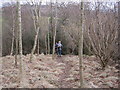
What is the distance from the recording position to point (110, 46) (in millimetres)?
11516

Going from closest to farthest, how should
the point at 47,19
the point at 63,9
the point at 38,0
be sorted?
the point at 38,0, the point at 63,9, the point at 47,19

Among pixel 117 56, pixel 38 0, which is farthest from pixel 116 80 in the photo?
pixel 38 0

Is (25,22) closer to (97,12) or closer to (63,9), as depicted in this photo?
(63,9)

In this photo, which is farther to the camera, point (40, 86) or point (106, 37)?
point (106, 37)

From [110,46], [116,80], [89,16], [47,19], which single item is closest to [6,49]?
[47,19]

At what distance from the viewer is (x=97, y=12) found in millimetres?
12625

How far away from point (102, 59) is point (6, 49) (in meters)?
17.8

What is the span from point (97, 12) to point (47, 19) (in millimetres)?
13607

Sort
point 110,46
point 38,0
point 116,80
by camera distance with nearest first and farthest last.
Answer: point 116,80, point 110,46, point 38,0

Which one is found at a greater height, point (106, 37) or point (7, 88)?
point (106, 37)

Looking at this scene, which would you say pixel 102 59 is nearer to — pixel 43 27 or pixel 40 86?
pixel 40 86

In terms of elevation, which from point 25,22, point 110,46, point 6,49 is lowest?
point 6,49

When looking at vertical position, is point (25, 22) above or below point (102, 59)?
above

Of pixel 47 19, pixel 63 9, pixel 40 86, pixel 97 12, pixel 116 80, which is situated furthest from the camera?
pixel 47 19
